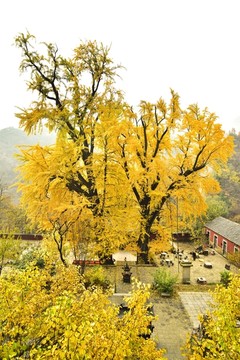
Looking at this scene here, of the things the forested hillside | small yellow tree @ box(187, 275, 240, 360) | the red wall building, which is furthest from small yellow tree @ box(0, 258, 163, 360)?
the forested hillside

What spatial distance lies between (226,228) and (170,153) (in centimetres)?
1315

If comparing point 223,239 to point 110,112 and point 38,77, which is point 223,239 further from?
point 38,77

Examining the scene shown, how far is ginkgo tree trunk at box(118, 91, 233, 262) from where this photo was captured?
672 inches

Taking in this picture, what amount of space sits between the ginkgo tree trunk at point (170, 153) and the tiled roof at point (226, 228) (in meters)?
8.08

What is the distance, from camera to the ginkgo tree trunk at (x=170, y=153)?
672 inches

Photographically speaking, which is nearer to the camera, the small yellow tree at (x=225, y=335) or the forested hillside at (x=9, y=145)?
the small yellow tree at (x=225, y=335)

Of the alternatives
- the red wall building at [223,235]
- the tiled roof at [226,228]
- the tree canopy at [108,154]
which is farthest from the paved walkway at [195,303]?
the tiled roof at [226,228]

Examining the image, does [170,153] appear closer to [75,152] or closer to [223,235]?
[75,152]

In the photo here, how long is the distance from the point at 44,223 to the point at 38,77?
32.9ft

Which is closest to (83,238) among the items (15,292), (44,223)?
(44,223)

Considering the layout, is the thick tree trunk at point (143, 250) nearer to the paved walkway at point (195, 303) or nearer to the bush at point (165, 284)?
the bush at point (165, 284)

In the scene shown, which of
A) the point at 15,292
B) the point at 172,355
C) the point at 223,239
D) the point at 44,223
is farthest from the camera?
the point at 223,239

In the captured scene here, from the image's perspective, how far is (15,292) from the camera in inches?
237

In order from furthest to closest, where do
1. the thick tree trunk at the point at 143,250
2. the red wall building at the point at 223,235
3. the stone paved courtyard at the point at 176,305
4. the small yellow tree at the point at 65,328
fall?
the red wall building at the point at 223,235 < the thick tree trunk at the point at 143,250 < the stone paved courtyard at the point at 176,305 < the small yellow tree at the point at 65,328
